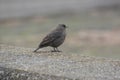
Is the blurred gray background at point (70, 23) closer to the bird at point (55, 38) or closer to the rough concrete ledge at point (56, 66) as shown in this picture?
the bird at point (55, 38)

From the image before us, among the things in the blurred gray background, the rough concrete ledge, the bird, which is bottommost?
the rough concrete ledge

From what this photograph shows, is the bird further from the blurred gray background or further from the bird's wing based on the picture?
the blurred gray background

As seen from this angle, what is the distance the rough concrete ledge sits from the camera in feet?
27.3

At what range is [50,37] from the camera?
11211 millimetres

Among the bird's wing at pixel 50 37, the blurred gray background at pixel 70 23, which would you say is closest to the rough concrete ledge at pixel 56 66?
the bird's wing at pixel 50 37

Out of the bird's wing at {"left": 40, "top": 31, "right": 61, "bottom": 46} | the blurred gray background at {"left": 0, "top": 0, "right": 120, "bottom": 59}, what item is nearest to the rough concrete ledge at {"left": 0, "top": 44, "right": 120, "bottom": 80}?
the bird's wing at {"left": 40, "top": 31, "right": 61, "bottom": 46}

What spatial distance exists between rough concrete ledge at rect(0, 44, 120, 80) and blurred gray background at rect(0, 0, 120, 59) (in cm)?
1022

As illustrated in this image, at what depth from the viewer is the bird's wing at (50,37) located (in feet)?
36.3

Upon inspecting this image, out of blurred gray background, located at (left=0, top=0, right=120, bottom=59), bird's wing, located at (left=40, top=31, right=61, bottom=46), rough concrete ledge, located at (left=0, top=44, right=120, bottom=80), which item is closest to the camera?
rough concrete ledge, located at (left=0, top=44, right=120, bottom=80)

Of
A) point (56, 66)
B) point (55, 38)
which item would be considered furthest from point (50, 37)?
point (56, 66)

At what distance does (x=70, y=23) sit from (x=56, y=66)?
786 inches

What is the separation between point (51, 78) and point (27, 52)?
205 centimetres

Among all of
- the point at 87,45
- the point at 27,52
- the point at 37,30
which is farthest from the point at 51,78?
the point at 37,30

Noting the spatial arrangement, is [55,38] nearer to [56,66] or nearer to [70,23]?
[56,66]
